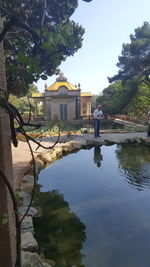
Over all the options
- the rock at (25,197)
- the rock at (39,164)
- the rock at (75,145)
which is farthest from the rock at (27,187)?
the rock at (75,145)

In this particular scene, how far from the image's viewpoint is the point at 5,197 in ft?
4.75

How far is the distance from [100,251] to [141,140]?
293 inches

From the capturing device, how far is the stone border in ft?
7.14

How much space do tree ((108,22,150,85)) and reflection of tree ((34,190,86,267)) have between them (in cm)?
1434

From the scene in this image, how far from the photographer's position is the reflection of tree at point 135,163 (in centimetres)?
496

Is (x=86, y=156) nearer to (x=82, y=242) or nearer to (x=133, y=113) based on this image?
(x=82, y=242)

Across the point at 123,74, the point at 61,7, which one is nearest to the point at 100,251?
the point at 61,7

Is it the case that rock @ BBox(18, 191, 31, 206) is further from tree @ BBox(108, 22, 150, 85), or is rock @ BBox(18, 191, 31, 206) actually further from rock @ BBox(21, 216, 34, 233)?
tree @ BBox(108, 22, 150, 85)

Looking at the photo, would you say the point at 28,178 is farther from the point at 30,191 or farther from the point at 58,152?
the point at 58,152

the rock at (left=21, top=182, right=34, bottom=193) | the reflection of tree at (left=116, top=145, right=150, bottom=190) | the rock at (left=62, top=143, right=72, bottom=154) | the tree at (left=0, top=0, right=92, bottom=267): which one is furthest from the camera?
the rock at (left=62, top=143, right=72, bottom=154)

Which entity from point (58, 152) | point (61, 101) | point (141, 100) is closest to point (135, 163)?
point (58, 152)

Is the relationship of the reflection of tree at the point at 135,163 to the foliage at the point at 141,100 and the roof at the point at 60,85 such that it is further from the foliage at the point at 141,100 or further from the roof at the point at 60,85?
the roof at the point at 60,85

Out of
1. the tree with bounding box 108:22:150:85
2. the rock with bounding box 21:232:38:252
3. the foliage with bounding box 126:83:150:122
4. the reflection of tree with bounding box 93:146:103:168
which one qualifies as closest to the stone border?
the rock with bounding box 21:232:38:252

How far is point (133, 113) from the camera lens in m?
21.4
